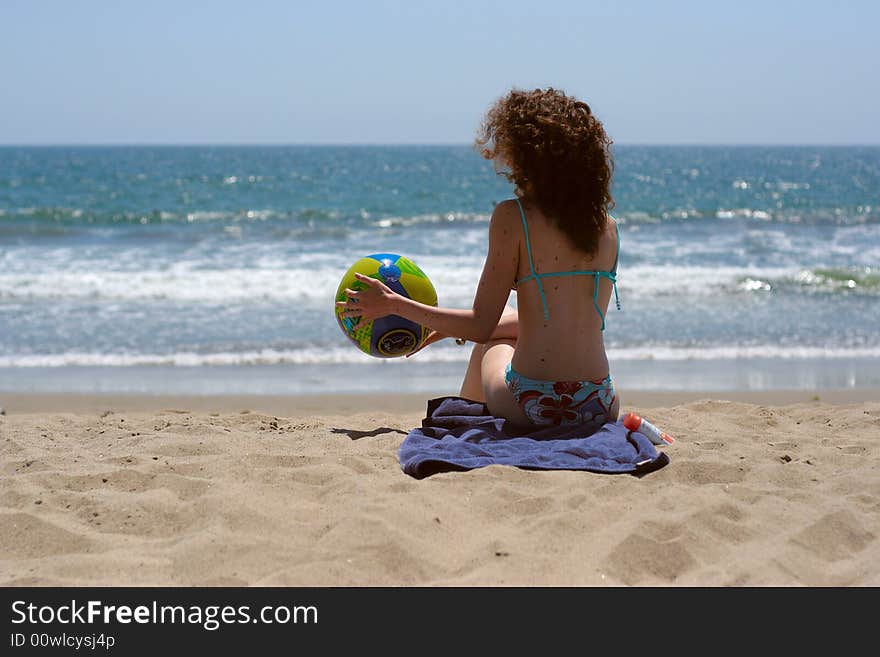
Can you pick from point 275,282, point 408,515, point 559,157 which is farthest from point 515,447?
point 275,282

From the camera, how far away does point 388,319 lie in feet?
15.1

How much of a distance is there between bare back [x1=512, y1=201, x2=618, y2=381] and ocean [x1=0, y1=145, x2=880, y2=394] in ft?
10.5

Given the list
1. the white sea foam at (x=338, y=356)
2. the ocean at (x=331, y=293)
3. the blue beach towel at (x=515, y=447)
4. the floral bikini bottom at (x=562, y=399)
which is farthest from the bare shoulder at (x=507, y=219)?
the white sea foam at (x=338, y=356)

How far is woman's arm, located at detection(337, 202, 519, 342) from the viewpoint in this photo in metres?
4.25

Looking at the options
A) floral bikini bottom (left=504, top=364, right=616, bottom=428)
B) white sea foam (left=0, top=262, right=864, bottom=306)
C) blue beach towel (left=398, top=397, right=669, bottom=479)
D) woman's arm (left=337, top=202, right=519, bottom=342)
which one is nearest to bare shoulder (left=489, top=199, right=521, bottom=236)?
woman's arm (left=337, top=202, right=519, bottom=342)

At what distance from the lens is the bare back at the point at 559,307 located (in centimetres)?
426

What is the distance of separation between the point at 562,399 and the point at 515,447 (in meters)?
0.32

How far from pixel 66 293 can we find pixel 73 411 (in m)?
5.58

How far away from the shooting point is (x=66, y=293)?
38.7 feet

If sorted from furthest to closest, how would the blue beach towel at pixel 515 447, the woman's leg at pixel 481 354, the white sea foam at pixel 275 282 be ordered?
the white sea foam at pixel 275 282, the woman's leg at pixel 481 354, the blue beach towel at pixel 515 447

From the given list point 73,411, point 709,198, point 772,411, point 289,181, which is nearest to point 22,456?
point 73,411

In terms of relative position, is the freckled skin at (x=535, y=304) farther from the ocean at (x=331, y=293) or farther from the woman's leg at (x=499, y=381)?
the ocean at (x=331, y=293)

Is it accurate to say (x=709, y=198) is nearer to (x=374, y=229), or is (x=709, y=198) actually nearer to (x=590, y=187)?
(x=374, y=229)

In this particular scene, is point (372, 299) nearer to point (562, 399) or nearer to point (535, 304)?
point (535, 304)
